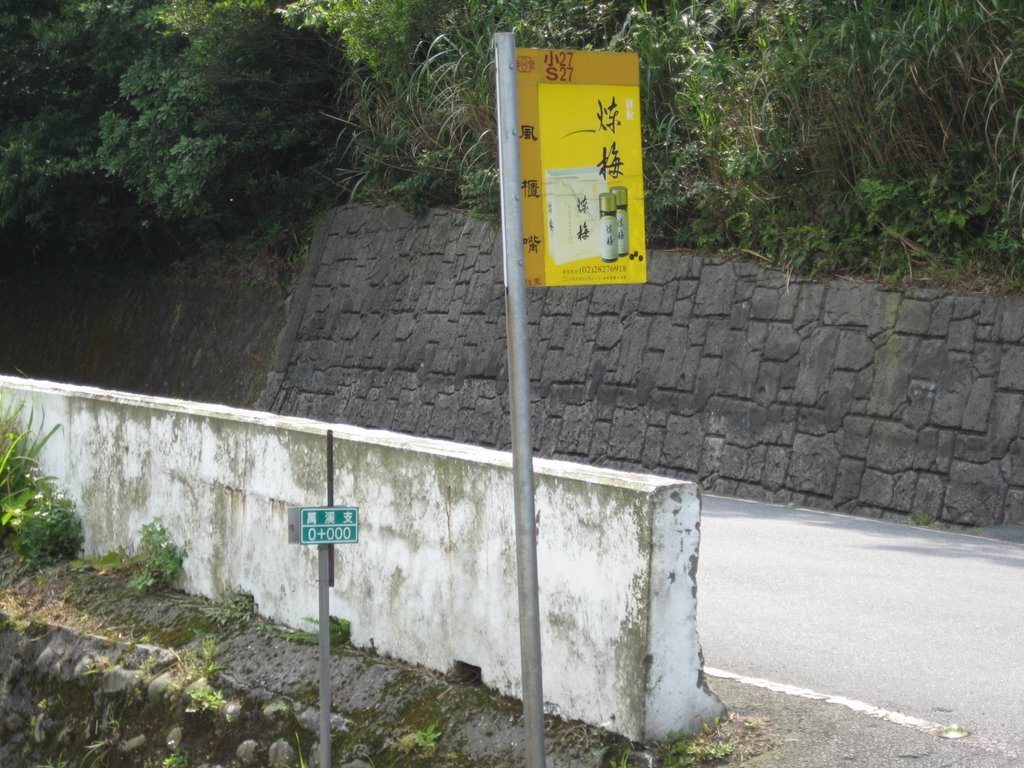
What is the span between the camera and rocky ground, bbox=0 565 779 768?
15.6ft

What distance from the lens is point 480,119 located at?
16531 millimetres

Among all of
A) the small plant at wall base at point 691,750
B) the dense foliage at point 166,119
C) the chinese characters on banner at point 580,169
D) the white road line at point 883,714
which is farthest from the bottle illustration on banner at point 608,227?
the dense foliage at point 166,119

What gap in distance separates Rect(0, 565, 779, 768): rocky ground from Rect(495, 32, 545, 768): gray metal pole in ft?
1.72

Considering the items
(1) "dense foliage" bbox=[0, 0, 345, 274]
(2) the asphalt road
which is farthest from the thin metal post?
(1) "dense foliage" bbox=[0, 0, 345, 274]

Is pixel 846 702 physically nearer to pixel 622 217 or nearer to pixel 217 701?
pixel 622 217

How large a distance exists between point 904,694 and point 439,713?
1.91 meters

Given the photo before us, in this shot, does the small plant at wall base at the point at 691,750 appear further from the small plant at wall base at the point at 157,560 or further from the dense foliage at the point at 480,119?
the dense foliage at the point at 480,119

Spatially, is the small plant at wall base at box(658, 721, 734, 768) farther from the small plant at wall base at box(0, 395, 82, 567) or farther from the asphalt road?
the small plant at wall base at box(0, 395, 82, 567)

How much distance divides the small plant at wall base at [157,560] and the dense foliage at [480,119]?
7.10m

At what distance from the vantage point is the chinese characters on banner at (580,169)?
4090 mm

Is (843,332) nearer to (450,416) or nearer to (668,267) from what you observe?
(668,267)

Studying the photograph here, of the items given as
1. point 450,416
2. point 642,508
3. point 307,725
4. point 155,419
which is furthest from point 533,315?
point 642,508

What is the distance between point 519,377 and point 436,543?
1599 mm

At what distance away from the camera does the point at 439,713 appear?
5.11 m
